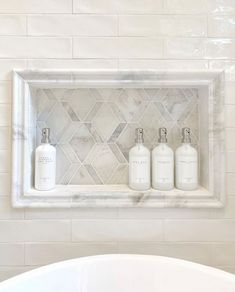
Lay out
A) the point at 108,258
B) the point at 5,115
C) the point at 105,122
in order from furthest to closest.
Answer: the point at 105,122 < the point at 5,115 < the point at 108,258

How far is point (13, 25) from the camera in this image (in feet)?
3.79

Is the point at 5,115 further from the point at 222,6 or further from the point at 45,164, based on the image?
the point at 222,6

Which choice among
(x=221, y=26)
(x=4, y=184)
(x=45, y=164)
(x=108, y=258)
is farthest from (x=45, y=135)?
(x=221, y=26)

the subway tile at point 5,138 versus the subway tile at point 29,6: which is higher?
the subway tile at point 29,6

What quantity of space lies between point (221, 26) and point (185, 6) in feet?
0.61

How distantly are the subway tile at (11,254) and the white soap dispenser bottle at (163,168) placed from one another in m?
0.66

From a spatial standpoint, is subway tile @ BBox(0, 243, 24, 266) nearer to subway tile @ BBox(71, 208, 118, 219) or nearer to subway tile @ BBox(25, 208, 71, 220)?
subway tile @ BBox(25, 208, 71, 220)

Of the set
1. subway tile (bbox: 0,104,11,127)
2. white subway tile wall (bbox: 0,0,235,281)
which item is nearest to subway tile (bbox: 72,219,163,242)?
white subway tile wall (bbox: 0,0,235,281)

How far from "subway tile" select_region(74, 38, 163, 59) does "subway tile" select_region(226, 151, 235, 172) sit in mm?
555

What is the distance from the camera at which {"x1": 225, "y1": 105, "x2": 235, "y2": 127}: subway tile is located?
45.8 inches

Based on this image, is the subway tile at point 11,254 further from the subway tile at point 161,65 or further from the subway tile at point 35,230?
the subway tile at point 161,65

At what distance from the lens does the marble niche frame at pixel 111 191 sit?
1136 mm

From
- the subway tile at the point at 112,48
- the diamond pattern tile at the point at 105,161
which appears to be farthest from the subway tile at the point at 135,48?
the diamond pattern tile at the point at 105,161

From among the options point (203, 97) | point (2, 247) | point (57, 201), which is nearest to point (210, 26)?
point (203, 97)
